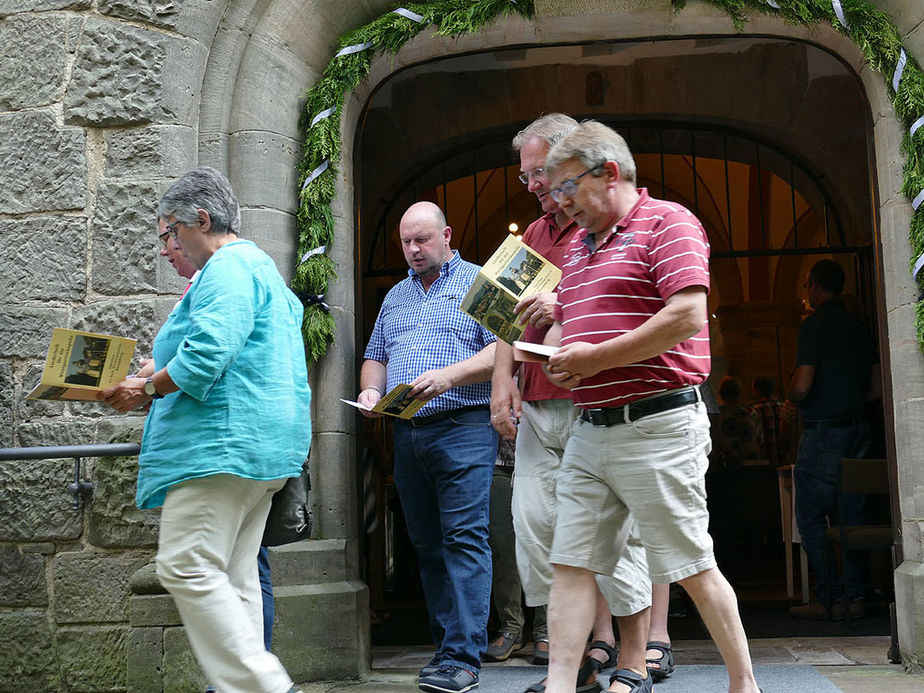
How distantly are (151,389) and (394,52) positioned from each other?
225 cm

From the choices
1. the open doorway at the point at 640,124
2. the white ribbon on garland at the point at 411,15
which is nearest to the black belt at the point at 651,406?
the white ribbon on garland at the point at 411,15

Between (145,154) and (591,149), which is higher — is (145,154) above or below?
above

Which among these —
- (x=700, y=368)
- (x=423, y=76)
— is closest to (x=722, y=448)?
(x=423, y=76)

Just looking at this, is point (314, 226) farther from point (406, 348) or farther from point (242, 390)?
point (242, 390)

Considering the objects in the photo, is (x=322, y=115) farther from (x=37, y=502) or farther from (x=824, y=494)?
(x=824, y=494)

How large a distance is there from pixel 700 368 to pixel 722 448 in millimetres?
6561

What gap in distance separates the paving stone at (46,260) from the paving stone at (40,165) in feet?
0.28

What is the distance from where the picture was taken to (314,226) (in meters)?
4.76

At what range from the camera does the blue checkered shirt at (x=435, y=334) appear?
14.5ft

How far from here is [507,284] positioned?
3.51m

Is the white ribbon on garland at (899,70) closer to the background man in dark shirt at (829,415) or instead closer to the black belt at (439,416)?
the background man in dark shirt at (829,415)

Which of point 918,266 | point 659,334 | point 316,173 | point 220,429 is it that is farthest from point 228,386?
point 918,266

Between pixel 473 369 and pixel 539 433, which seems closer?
pixel 539 433

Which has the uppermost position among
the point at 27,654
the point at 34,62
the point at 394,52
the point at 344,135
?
the point at 394,52
